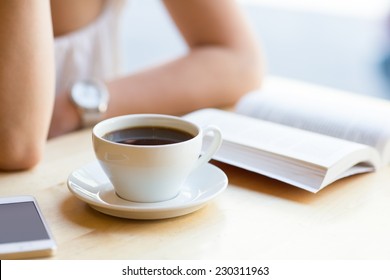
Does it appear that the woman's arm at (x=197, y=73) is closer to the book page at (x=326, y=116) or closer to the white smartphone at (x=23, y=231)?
the book page at (x=326, y=116)

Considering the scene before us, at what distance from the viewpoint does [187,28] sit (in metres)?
1.29

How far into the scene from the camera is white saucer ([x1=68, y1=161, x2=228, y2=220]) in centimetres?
68

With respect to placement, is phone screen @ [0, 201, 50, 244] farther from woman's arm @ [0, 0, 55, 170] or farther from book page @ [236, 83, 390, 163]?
book page @ [236, 83, 390, 163]

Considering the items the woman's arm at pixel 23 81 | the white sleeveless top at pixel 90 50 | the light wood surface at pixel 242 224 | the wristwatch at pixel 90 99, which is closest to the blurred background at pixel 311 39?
the white sleeveless top at pixel 90 50

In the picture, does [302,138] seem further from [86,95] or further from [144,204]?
[86,95]

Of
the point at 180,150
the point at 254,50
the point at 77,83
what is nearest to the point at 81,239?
the point at 180,150

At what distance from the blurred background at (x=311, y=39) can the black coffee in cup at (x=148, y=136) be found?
7.76 ft

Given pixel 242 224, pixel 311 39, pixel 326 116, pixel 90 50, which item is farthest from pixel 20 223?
pixel 311 39

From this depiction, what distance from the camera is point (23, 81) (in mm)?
859

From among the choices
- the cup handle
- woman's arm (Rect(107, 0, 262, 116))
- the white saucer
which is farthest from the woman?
the cup handle

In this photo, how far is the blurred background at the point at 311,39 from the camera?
144 inches

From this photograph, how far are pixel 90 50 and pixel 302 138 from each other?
0.63 metres

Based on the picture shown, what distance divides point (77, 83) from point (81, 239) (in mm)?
490

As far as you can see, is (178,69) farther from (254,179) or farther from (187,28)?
(254,179)
